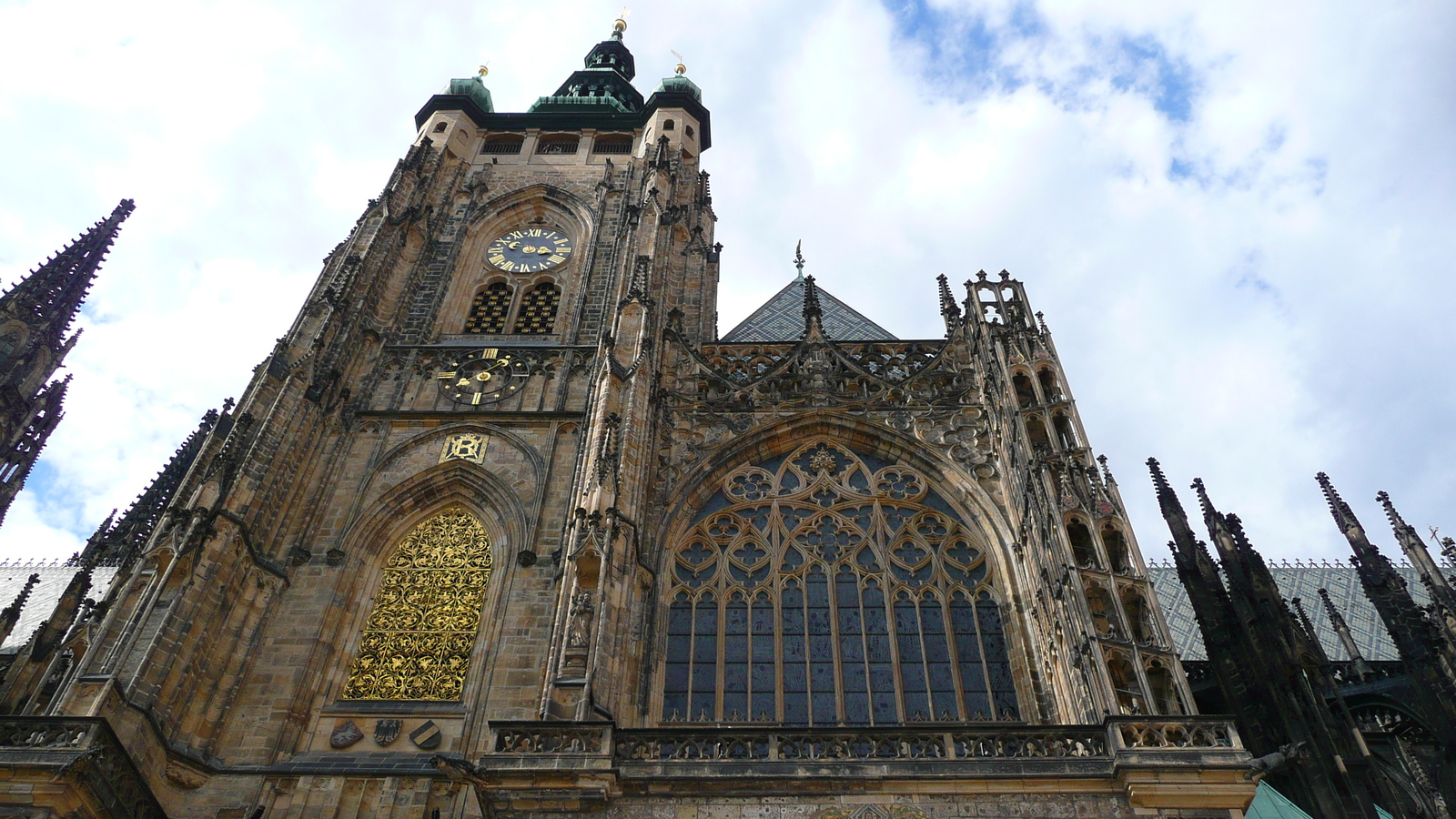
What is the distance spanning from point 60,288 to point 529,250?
1673cm

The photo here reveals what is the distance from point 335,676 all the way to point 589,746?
491cm

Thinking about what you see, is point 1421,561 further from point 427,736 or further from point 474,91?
point 474,91

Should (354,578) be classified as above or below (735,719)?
above

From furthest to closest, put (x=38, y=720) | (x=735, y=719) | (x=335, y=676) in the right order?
1. (x=335, y=676)
2. (x=735, y=719)
3. (x=38, y=720)

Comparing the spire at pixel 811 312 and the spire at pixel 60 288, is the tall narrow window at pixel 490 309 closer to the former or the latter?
the spire at pixel 811 312

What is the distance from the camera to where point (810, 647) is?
14055mm

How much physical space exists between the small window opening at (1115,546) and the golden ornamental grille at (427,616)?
802 centimetres

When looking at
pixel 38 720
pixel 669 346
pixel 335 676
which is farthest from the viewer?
pixel 669 346

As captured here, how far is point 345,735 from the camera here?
13.1 meters

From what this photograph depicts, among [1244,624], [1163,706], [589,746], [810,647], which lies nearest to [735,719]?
[810,647]

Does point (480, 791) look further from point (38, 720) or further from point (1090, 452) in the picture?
point (1090, 452)

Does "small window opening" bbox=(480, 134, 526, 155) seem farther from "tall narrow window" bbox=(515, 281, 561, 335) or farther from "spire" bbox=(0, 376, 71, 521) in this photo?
"spire" bbox=(0, 376, 71, 521)

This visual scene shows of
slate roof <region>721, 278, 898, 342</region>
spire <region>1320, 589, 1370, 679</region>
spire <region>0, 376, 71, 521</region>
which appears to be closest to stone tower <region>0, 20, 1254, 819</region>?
slate roof <region>721, 278, 898, 342</region>

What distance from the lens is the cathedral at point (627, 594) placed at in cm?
1055
